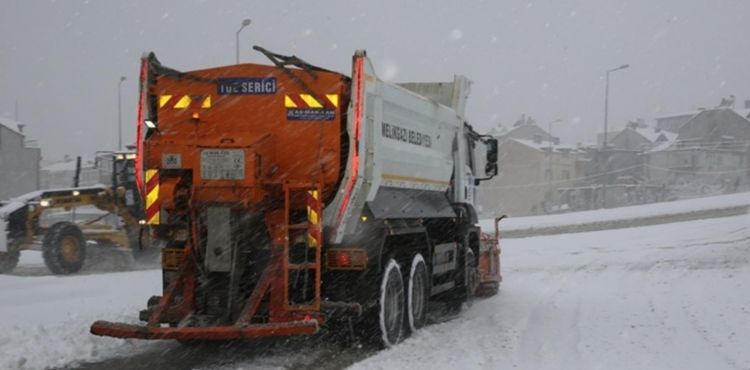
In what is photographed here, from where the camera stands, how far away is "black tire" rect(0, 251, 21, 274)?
1803cm

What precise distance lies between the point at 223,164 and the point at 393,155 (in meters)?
1.93

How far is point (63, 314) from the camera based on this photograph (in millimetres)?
10078

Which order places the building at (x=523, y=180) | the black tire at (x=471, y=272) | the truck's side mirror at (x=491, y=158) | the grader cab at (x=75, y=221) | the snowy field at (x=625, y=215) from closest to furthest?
the black tire at (x=471, y=272) < the truck's side mirror at (x=491, y=158) < the grader cab at (x=75, y=221) < the snowy field at (x=625, y=215) < the building at (x=523, y=180)

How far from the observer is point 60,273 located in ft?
57.9

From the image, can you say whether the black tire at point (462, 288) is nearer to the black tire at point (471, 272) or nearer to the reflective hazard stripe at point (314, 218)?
the black tire at point (471, 272)

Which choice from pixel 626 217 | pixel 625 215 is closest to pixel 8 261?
pixel 626 217

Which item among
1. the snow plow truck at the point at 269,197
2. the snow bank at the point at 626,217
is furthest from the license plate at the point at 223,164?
the snow bank at the point at 626,217

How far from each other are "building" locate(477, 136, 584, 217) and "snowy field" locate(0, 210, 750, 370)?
50.0 m

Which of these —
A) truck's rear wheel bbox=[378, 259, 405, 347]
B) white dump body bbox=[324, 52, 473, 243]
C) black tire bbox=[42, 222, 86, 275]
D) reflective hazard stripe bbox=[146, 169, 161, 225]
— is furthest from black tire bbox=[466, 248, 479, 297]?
black tire bbox=[42, 222, 86, 275]

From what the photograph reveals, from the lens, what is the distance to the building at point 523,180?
220 ft

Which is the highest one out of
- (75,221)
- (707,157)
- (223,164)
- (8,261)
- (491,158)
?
(707,157)

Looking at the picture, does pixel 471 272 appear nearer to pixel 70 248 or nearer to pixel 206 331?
pixel 206 331

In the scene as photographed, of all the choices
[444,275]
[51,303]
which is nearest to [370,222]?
[444,275]

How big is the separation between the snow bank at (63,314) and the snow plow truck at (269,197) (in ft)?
3.17
